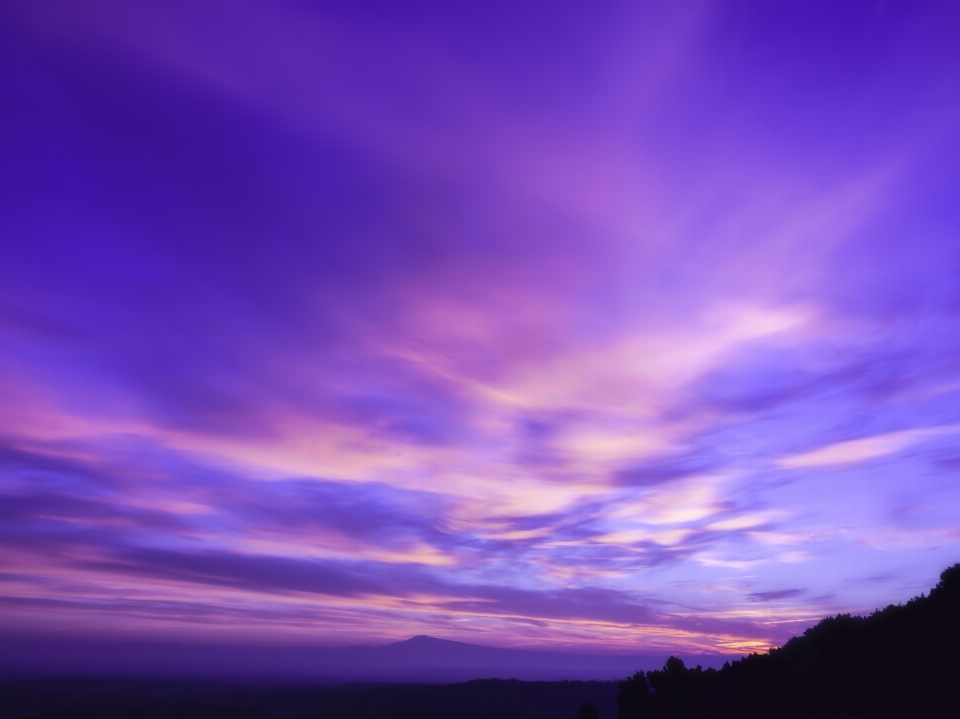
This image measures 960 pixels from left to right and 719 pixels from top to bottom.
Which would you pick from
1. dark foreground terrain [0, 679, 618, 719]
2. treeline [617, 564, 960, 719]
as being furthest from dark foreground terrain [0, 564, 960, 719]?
dark foreground terrain [0, 679, 618, 719]

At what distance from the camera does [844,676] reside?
64.4 feet

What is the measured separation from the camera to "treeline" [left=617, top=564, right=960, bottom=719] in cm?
1659

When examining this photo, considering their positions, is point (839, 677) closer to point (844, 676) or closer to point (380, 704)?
point (844, 676)

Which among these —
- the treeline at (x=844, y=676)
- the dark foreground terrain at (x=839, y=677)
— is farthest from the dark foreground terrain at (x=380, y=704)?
the treeline at (x=844, y=676)

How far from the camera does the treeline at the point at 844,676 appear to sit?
54.4 feet

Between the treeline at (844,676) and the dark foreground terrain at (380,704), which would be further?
the dark foreground terrain at (380,704)

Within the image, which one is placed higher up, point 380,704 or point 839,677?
point 839,677

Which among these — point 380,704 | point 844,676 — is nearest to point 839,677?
point 844,676

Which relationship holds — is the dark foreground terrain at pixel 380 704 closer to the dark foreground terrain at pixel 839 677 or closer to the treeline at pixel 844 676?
the dark foreground terrain at pixel 839 677

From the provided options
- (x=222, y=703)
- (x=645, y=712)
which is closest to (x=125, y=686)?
(x=222, y=703)

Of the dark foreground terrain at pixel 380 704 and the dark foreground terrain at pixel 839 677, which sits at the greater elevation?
the dark foreground terrain at pixel 839 677

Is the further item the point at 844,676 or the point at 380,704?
the point at 380,704

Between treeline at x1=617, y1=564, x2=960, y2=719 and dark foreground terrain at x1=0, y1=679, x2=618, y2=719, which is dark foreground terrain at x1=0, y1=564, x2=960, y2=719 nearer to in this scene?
treeline at x1=617, y1=564, x2=960, y2=719

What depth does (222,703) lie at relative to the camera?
124 metres
